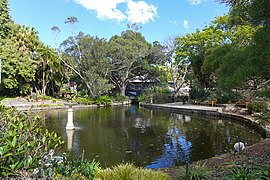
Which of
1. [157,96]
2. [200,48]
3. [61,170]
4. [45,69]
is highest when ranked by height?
[200,48]

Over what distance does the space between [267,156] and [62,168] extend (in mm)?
3879

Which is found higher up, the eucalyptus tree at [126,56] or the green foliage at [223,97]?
the eucalyptus tree at [126,56]

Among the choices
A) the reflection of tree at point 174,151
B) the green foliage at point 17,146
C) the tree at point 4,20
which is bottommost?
the reflection of tree at point 174,151

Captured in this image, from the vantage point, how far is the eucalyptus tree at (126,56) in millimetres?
27406

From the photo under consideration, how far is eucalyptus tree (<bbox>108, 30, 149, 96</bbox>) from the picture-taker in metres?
27.4

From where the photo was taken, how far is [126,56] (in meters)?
27.6

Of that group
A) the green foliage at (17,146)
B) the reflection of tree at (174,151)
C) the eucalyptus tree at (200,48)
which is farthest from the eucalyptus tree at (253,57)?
the eucalyptus tree at (200,48)

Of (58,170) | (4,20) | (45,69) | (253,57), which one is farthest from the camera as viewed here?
(45,69)

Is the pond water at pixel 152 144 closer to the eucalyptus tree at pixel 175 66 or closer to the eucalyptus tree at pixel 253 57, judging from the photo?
the eucalyptus tree at pixel 253 57

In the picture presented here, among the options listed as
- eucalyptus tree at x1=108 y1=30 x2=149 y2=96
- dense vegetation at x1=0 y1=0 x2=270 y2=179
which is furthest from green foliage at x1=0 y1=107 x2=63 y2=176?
eucalyptus tree at x1=108 y1=30 x2=149 y2=96

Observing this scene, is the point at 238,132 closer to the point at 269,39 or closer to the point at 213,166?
the point at 213,166

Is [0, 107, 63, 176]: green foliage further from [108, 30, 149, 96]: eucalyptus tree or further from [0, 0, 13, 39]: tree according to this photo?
[0, 0, 13, 39]: tree

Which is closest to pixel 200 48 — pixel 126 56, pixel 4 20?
pixel 126 56

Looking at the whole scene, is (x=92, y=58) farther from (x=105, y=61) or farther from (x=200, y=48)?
(x=200, y=48)
